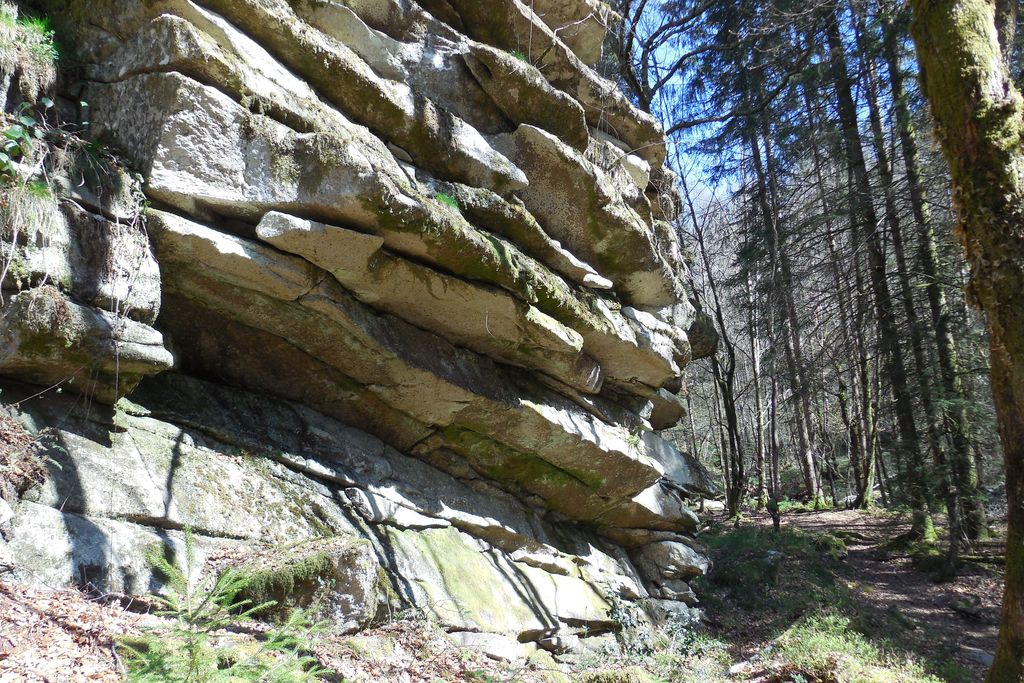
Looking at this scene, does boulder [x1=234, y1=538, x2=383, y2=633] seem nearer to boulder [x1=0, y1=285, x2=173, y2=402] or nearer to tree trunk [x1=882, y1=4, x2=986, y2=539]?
boulder [x1=0, y1=285, x2=173, y2=402]

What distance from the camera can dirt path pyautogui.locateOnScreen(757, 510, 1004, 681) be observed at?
29.1 ft

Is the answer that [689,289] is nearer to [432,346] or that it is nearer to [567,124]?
[567,124]

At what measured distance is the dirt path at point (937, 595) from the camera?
886 cm

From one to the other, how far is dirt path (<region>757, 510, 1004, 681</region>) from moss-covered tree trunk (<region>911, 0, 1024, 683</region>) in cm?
395

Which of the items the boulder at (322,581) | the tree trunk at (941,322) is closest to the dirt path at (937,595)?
the tree trunk at (941,322)

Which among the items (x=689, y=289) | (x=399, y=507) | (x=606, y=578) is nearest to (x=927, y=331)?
(x=689, y=289)

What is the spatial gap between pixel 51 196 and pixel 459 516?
16.2 ft

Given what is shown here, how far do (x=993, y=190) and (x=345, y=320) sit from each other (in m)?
5.55

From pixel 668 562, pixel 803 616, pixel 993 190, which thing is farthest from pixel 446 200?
pixel 803 616

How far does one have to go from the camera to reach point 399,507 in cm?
682

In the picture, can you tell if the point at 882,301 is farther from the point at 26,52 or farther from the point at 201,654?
the point at 26,52

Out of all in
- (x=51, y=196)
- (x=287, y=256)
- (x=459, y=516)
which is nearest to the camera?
(x=51, y=196)

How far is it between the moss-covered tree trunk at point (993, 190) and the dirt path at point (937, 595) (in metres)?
3.95

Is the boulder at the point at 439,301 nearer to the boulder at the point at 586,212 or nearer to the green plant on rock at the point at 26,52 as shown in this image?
the boulder at the point at 586,212
